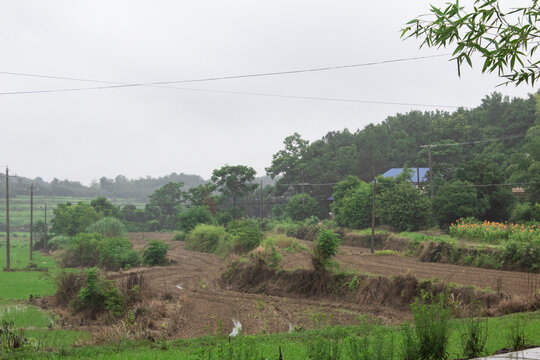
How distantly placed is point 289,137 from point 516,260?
48297 millimetres

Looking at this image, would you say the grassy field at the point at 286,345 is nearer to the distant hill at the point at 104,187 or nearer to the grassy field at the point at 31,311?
the grassy field at the point at 31,311

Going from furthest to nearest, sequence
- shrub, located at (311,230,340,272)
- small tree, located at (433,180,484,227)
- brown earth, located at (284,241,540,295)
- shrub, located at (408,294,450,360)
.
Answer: small tree, located at (433,180,484,227) < shrub, located at (311,230,340,272) < brown earth, located at (284,241,540,295) < shrub, located at (408,294,450,360)

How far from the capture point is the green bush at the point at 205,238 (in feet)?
138

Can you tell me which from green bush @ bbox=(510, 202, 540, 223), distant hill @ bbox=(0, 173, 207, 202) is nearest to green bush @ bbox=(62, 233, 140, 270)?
green bush @ bbox=(510, 202, 540, 223)

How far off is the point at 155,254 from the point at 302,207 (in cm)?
2672

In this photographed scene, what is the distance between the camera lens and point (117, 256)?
32.1 metres

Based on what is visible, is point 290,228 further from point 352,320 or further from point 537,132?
point 352,320

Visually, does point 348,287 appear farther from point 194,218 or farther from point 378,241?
point 194,218

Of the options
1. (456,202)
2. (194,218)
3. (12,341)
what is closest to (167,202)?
(194,218)

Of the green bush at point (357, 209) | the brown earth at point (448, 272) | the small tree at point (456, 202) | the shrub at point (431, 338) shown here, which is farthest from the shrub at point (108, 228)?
the shrub at point (431, 338)

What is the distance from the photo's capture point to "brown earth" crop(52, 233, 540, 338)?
47.6 feet

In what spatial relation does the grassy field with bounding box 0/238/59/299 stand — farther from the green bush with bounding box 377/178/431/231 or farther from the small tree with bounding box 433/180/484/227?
the small tree with bounding box 433/180/484/227

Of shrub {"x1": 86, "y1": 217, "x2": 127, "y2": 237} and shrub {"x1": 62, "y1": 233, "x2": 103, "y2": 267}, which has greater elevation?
shrub {"x1": 86, "y1": 217, "x2": 127, "y2": 237}

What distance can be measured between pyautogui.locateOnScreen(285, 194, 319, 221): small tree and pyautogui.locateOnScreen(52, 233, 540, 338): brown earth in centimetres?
3025
